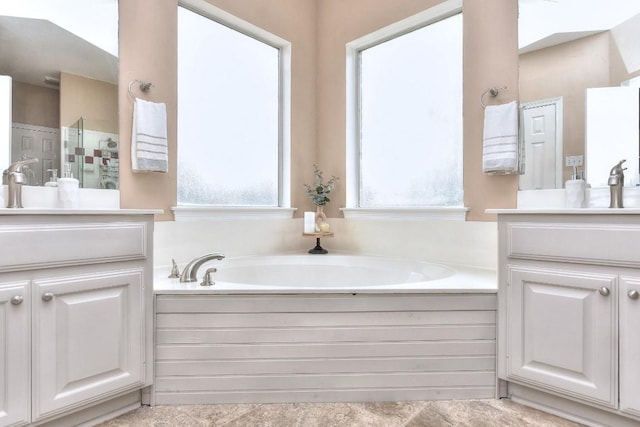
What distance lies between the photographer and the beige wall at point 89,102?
1.78 metres

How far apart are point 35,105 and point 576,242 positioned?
242cm

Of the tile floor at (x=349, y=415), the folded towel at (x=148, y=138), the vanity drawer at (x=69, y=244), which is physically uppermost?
the folded towel at (x=148, y=138)

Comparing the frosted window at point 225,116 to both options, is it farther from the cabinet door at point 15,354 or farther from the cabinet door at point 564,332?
the cabinet door at point 564,332

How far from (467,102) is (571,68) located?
1.76 ft

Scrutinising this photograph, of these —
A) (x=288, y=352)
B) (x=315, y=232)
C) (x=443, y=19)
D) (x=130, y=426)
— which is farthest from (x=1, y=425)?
(x=443, y=19)

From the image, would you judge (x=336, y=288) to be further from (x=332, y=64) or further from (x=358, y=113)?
(x=332, y=64)

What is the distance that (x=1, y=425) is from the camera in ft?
3.87

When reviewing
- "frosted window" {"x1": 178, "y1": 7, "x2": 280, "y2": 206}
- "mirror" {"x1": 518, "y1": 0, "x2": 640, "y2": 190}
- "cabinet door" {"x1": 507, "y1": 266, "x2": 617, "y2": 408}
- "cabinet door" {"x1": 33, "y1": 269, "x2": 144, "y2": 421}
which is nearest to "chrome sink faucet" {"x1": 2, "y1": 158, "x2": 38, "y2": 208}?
"cabinet door" {"x1": 33, "y1": 269, "x2": 144, "y2": 421}

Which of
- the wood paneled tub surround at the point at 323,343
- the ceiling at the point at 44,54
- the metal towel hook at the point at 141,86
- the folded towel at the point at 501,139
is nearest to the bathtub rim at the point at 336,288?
the wood paneled tub surround at the point at 323,343

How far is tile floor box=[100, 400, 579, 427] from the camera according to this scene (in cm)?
143

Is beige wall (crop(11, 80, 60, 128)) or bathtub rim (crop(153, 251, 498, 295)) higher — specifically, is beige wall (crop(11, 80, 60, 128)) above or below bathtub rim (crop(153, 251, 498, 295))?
above

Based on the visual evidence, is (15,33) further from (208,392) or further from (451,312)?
(451,312)

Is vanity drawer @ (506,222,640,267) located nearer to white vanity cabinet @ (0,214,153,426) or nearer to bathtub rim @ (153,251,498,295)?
bathtub rim @ (153,251,498,295)

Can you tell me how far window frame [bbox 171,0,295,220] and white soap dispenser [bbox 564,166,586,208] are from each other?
5.84 feet
